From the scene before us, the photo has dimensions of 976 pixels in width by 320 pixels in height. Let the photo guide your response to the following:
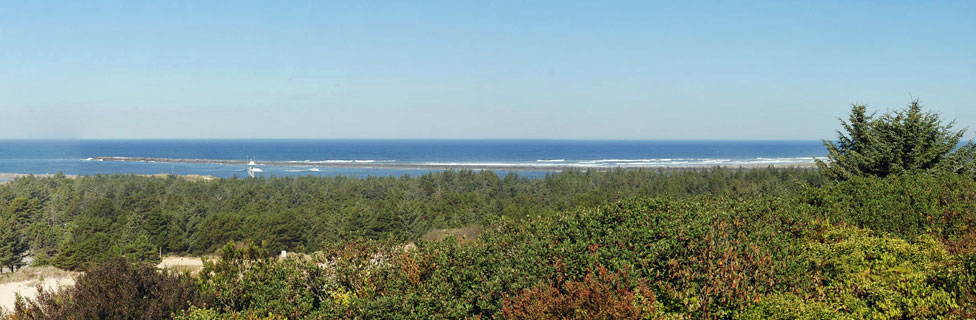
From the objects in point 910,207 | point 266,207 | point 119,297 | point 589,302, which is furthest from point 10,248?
point 910,207

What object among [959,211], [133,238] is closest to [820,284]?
[959,211]

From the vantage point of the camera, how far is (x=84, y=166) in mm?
129125

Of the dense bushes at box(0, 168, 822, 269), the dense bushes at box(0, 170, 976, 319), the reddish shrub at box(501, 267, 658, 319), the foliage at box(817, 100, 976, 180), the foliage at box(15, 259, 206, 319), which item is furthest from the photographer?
the dense bushes at box(0, 168, 822, 269)

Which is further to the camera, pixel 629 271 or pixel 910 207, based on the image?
pixel 910 207

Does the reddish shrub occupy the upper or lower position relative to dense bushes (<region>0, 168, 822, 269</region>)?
upper

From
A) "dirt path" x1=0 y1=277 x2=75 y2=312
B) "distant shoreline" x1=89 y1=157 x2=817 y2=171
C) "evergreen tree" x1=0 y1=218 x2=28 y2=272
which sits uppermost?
"distant shoreline" x1=89 y1=157 x2=817 y2=171

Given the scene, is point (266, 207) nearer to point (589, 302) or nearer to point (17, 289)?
point (17, 289)

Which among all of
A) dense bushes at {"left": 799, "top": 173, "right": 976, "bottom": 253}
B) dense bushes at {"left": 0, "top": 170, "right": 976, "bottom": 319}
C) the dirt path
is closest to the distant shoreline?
dense bushes at {"left": 799, "top": 173, "right": 976, "bottom": 253}

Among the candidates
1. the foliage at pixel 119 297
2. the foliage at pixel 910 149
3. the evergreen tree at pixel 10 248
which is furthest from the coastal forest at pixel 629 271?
the evergreen tree at pixel 10 248

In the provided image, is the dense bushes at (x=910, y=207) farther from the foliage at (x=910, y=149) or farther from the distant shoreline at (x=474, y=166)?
the distant shoreline at (x=474, y=166)

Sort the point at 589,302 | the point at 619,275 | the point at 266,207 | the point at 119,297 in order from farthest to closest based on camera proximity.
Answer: the point at 266,207, the point at 119,297, the point at 619,275, the point at 589,302

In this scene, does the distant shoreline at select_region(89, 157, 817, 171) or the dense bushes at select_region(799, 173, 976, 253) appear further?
the distant shoreline at select_region(89, 157, 817, 171)

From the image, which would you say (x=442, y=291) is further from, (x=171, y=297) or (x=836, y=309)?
(x=836, y=309)

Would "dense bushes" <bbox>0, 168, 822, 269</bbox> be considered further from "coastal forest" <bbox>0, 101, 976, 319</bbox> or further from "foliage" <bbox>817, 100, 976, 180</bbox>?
"coastal forest" <bbox>0, 101, 976, 319</bbox>
